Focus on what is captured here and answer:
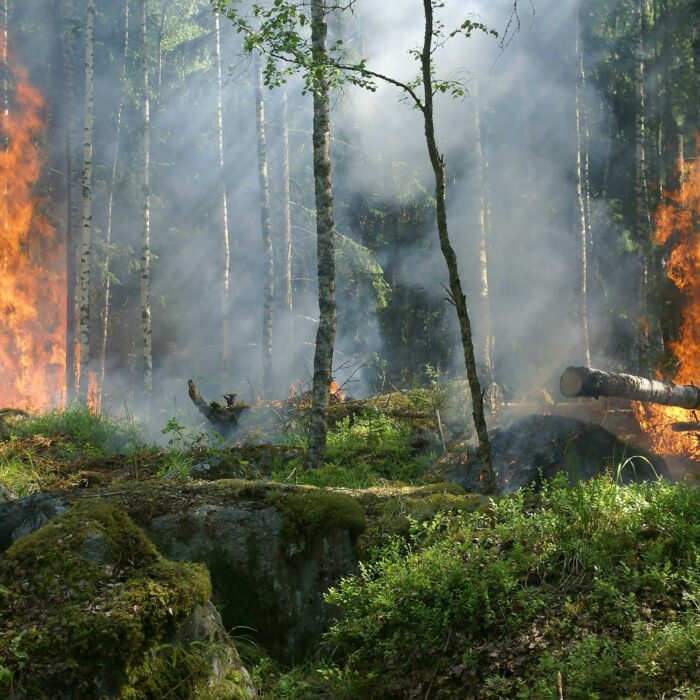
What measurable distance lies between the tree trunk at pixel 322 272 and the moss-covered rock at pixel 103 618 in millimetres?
5202

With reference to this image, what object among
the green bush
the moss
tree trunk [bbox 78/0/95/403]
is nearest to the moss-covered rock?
the green bush

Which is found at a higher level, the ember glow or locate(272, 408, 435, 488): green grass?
the ember glow

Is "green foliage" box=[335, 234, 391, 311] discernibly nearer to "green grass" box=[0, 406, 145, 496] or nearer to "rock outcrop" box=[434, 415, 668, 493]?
"green grass" box=[0, 406, 145, 496]

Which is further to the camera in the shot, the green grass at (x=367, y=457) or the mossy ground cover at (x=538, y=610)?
the green grass at (x=367, y=457)

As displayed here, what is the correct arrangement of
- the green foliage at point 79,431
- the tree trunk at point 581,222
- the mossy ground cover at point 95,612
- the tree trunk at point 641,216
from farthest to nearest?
the tree trunk at point 581,222, the tree trunk at point 641,216, the green foliage at point 79,431, the mossy ground cover at point 95,612

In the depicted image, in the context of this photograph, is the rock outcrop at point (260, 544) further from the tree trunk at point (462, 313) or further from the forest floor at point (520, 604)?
the tree trunk at point (462, 313)

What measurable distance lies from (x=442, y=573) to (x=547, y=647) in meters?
0.81

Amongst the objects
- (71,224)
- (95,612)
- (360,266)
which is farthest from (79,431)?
(360,266)

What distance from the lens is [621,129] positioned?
23.9 meters

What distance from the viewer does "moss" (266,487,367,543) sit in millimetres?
5609

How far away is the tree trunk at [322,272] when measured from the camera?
965 centimetres

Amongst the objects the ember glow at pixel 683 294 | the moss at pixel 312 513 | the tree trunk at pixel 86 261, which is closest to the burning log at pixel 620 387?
the ember glow at pixel 683 294

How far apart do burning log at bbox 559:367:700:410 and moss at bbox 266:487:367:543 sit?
20.3 feet

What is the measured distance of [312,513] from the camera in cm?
567
